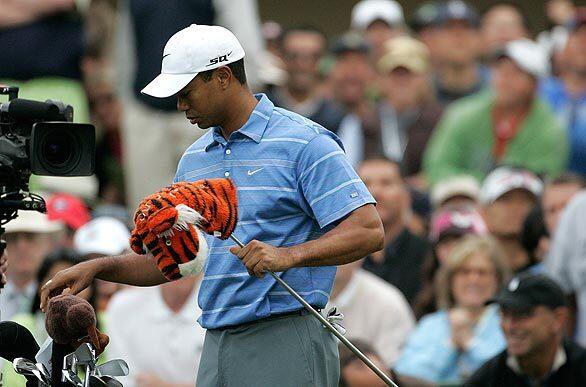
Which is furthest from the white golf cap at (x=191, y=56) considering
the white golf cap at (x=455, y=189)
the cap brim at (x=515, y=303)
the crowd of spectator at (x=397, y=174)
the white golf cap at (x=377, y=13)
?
→ the white golf cap at (x=377, y=13)

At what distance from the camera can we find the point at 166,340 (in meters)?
8.81

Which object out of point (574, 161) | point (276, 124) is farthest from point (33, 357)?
point (574, 161)

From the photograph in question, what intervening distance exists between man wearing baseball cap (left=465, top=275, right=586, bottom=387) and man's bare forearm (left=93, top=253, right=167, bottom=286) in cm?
243

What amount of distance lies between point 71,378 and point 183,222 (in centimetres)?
66

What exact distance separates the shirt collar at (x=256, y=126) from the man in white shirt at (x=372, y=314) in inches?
123

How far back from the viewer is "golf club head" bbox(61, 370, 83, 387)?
566 cm

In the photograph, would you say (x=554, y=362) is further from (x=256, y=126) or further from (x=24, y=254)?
(x=24, y=254)

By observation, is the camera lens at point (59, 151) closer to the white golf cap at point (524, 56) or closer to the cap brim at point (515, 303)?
the cap brim at point (515, 303)

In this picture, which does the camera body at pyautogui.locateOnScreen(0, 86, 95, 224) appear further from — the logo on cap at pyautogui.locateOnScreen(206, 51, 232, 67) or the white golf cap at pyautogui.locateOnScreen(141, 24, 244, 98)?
the logo on cap at pyautogui.locateOnScreen(206, 51, 232, 67)

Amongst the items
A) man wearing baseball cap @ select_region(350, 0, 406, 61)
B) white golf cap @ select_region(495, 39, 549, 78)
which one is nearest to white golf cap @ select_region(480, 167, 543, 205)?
white golf cap @ select_region(495, 39, 549, 78)

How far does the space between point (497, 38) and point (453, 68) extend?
104cm

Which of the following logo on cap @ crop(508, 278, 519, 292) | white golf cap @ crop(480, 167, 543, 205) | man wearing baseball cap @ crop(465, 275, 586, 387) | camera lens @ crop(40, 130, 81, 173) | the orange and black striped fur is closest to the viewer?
the orange and black striped fur

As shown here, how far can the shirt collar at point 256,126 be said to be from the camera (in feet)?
19.6

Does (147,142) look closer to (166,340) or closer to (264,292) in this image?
(166,340)
